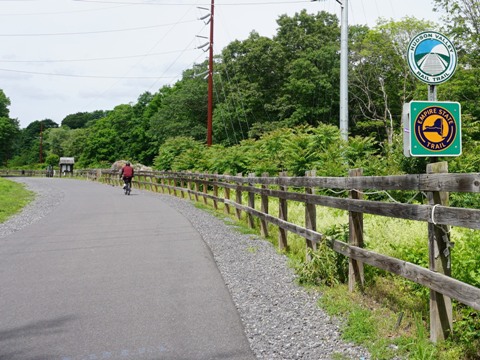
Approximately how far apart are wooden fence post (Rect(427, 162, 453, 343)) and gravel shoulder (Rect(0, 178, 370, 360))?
2.04 feet

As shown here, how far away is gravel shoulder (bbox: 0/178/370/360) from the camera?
423cm

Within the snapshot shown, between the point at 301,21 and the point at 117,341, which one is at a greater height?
the point at 301,21

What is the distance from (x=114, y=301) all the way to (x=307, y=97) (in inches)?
1650

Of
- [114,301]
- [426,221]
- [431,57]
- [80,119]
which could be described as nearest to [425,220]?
[426,221]

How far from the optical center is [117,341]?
438 centimetres

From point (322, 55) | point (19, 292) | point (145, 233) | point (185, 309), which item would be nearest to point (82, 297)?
point (19, 292)

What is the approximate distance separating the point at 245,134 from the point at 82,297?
46.7m

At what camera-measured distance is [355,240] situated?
5637 millimetres

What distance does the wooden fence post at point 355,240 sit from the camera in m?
5.62

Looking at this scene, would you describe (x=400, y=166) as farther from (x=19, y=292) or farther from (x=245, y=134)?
(x=245, y=134)

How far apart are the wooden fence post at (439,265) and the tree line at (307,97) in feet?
29.3

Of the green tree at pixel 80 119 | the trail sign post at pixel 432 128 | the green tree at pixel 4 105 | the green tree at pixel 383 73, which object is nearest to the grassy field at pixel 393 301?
the trail sign post at pixel 432 128

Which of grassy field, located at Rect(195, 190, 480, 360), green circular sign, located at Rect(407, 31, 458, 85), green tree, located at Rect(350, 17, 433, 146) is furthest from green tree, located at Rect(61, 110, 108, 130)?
green circular sign, located at Rect(407, 31, 458, 85)

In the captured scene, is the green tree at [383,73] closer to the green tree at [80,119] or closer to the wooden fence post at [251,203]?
the wooden fence post at [251,203]
